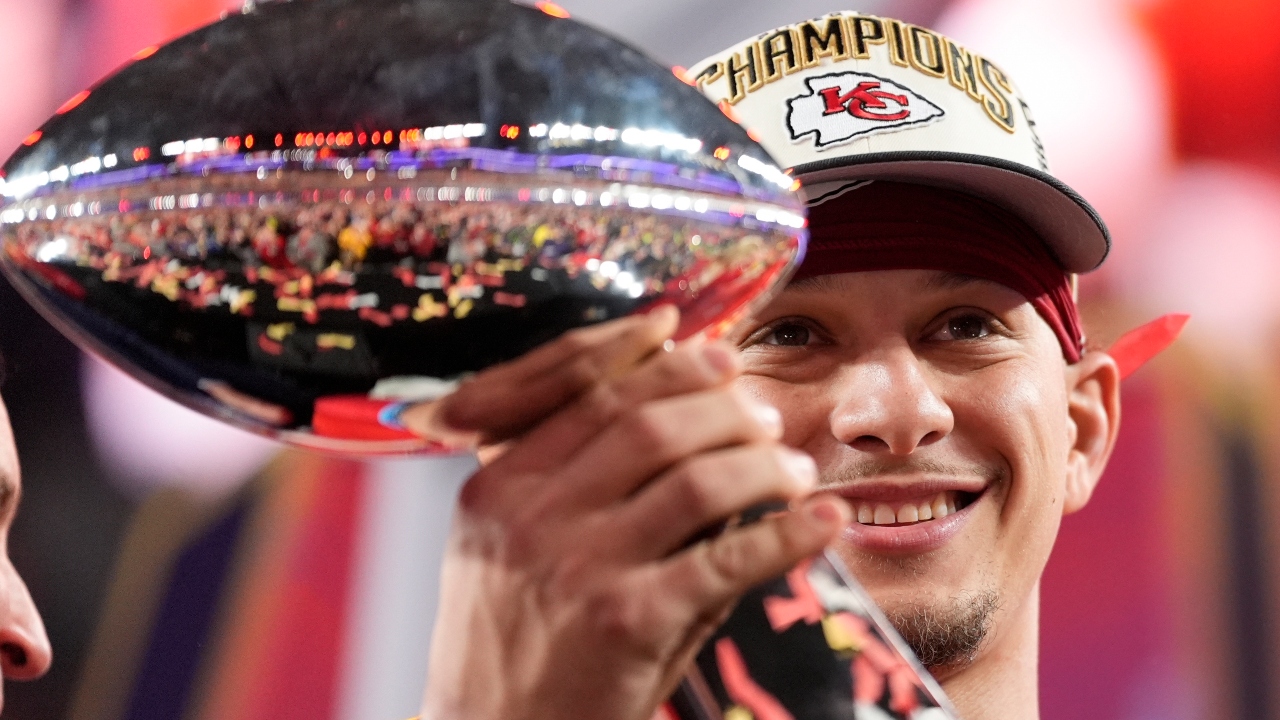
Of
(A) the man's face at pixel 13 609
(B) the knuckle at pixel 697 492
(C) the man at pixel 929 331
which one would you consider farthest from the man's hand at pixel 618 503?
(A) the man's face at pixel 13 609

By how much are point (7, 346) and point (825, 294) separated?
1.02m

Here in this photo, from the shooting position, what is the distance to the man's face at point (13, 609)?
1.25m

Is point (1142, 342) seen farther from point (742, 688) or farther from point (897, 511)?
point (742, 688)

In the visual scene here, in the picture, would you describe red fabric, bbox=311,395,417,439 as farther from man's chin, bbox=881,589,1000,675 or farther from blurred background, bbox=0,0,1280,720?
blurred background, bbox=0,0,1280,720

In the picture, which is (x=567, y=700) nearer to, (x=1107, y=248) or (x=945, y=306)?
(x=945, y=306)

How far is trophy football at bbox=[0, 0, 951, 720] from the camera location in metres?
0.39

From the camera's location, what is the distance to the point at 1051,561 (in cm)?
178

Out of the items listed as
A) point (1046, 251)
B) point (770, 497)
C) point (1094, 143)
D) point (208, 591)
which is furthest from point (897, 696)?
point (1094, 143)

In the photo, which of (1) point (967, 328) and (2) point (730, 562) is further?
(1) point (967, 328)

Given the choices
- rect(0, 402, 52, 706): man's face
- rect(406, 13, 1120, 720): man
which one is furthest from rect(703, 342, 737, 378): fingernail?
rect(0, 402, 52, 706): man's face

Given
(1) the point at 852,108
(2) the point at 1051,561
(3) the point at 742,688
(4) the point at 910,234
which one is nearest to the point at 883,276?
(4) the point at 910,234

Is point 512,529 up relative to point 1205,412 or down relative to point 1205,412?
up

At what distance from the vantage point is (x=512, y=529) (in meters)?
0.43

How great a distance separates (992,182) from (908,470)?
0.87ft
